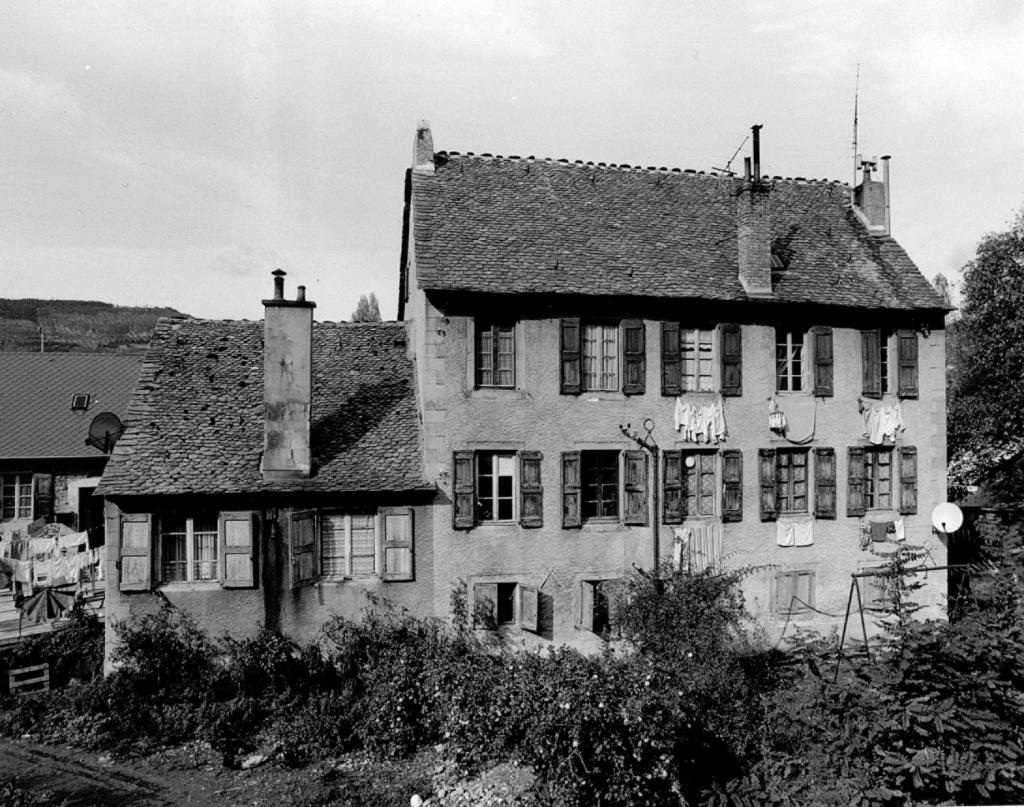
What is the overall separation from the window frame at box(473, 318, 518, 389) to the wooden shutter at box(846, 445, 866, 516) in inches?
291

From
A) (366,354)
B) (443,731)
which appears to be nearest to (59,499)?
(366,354)

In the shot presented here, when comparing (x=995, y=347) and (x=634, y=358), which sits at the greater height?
(x=995, y=347)

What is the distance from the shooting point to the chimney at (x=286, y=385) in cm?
1380

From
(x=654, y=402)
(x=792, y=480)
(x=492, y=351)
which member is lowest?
(x=792, y=480)

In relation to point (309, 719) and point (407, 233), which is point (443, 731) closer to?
point (309, 719)

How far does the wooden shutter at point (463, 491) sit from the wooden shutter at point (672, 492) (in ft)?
12.7

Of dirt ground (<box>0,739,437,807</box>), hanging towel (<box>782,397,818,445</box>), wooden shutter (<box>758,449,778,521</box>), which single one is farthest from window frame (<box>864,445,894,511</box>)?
dirt ground (<box>0,739,437,807</box>)

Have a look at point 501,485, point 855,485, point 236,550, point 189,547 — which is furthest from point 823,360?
point 189,547

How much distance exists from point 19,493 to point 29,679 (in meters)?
11.9

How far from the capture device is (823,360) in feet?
51.4

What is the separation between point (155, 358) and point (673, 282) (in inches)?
429

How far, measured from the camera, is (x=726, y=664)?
39.5 ft

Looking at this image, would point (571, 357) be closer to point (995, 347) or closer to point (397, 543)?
point (397, 543)

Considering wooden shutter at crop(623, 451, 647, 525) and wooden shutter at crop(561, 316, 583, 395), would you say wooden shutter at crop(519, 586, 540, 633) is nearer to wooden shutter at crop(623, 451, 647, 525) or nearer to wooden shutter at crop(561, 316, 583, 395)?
wooden shutter at crop(623, 451, 647, 525)
